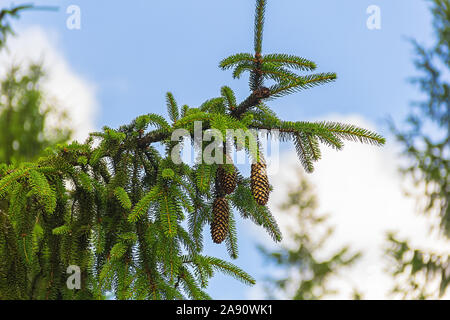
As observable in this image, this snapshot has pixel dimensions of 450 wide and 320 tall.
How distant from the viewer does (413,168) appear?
11055mm

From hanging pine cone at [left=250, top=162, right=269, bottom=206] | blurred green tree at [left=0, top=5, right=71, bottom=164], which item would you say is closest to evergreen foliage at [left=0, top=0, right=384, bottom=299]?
hanging pine cone at [left=250, top=162, right=269, bottom=206]

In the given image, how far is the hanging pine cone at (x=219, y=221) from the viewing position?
2564mm

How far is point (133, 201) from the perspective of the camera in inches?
103

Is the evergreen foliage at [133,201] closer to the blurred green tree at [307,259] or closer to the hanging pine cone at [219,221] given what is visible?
the hanging pine cone at [219,221]

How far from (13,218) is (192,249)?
1081mm

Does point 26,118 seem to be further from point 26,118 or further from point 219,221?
point 219,221

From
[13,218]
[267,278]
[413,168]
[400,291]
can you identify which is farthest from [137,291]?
[267,278]

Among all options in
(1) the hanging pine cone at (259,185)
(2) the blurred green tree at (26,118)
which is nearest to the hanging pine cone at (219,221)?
(1) the hanging pine cone at (259,185)

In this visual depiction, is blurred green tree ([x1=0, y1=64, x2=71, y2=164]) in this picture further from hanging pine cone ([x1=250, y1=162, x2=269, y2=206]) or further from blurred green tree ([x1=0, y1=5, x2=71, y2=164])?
hanging pine cone ([x1=250, y1=162, x2=269, y2=206])

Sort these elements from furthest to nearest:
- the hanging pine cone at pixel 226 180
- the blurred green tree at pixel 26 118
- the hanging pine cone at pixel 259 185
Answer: the blurred green tree at pixel 26 118 → the hanging pine cone at pixel 226 180 → the hanging pine cone at pixel 259 185

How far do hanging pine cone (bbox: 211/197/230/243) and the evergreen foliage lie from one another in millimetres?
14

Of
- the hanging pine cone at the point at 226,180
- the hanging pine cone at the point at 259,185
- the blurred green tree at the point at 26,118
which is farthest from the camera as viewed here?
the blurred green tree at the point at 26,118

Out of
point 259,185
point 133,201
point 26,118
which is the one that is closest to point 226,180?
point 259,185

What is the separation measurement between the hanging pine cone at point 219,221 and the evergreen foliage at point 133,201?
0.05 ft
